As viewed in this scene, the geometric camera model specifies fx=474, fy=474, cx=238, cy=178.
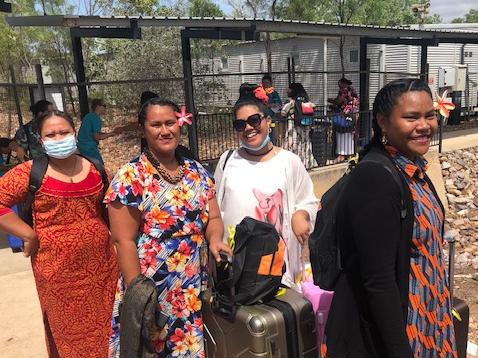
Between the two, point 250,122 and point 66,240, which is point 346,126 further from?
point 66,240

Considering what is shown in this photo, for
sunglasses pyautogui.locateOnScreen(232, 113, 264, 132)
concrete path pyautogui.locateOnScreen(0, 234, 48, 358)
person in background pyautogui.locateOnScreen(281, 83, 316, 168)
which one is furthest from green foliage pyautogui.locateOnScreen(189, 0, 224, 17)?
sunglasses pyautogui.locateOnScreen(232, 113, 264, 132)

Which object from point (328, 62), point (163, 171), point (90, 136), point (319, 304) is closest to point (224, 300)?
point (319, 304)

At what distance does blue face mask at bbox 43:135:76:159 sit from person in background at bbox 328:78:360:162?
686cm

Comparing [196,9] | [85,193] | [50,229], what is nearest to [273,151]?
[85,193]

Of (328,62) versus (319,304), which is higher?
(328,62)

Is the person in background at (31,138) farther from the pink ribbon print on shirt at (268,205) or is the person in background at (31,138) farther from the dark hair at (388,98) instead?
the dark hair at (388,98)

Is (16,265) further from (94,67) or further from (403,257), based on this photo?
(94,67)

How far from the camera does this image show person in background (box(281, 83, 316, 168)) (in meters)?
8.47

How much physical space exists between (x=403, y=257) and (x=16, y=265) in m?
4.85

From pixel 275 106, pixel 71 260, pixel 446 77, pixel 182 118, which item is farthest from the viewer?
pixel 446 77

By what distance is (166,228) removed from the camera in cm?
226

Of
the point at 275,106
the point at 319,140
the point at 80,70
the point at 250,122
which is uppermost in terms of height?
the point at 80,70

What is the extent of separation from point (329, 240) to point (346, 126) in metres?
7.39

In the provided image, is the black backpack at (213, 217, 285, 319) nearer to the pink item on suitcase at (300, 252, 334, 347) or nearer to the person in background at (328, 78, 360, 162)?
the pink item on suitcase at (300, 252, 334, 347)
